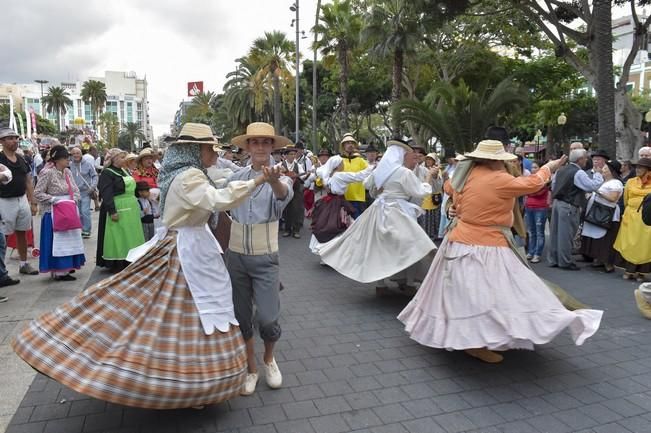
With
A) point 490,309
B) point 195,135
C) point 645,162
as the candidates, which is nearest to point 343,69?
point 645,162

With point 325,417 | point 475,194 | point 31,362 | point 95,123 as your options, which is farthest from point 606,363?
point 95,123

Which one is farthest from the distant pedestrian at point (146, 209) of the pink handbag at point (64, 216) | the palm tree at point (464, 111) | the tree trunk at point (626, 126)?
the palm tree at point (464, 111)

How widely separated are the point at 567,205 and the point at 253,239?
602cm

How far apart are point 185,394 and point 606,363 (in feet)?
11.3

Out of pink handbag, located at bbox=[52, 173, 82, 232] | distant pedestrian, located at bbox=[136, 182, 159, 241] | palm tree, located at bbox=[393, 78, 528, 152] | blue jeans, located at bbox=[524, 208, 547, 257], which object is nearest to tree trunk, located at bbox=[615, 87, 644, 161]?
palm tree, located at bbox=[393, 78, 528, 152]

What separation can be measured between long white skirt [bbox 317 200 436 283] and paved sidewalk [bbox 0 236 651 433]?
711mm

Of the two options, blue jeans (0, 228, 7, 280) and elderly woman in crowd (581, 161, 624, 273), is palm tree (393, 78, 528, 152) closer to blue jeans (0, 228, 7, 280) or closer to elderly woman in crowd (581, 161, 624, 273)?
elderly woman in crowd (581, 161, 624, 273)

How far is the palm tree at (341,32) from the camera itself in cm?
2650

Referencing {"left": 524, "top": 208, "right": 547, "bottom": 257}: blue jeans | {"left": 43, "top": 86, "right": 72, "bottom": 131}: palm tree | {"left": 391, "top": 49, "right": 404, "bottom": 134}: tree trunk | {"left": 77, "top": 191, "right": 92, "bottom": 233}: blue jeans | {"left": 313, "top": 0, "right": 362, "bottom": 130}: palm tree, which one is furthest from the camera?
{"left": 43, "top": 86, "right": 72, "bottom": 131}: palm tree

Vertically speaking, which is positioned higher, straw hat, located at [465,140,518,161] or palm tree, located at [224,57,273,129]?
palm tree, located at [224,57,273,129]

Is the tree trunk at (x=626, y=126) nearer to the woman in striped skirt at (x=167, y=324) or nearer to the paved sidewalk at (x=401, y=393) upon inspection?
the paved sidewalk at (x=401, y=393)

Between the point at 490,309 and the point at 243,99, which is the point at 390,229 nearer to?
the point at 490,309

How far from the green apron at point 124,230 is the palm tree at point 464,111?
44.8 ft

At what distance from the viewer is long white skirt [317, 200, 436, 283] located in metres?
5.81
